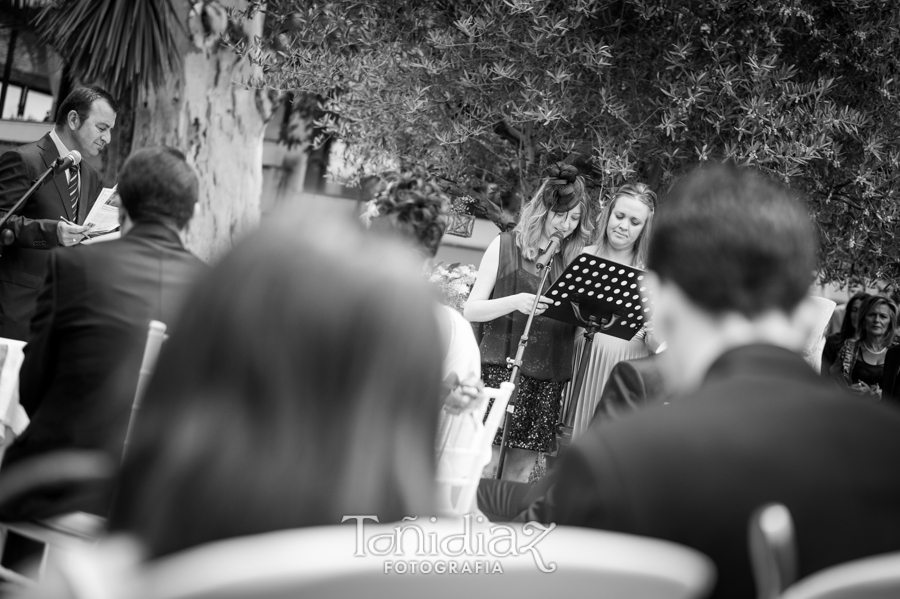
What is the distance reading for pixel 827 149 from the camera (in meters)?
5.27

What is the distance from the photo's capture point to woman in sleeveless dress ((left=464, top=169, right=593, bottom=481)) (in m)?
4.46

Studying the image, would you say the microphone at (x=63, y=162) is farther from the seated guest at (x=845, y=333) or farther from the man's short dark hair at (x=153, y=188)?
the seated guest at (x=845, y=333)

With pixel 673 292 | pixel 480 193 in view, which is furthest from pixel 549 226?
pixel 673 292

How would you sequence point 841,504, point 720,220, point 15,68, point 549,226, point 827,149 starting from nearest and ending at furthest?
point 841,504, point 720,220, point 549,226, point 827,149, point 15,68

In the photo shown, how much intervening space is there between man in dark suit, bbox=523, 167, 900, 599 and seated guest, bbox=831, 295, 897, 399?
6869mm

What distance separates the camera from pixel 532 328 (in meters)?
4.50

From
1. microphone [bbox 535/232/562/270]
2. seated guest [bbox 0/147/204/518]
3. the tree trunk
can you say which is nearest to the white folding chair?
seated guest [bbox 0/147/204/518]

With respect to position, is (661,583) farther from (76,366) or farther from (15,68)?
(15,68)

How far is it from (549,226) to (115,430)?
2.47 meters

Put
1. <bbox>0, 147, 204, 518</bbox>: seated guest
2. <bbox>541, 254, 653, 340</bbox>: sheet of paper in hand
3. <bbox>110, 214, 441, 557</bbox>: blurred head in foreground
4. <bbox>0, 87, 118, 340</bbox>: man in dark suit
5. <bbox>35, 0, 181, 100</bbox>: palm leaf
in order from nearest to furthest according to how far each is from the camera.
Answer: <bbox>110, 214, 441, 557</bbox>: blurred head in foreground → <bbox>0, 147, 204, 518</bbox>: seated guest → <bbox>541, 254, 653, 340</bbox>: sheet of paper in hand → <bbox>0, 87, 118, 340</bbox>: man in dark suit → <bbox>35, 0, 181, 100</bbox>: palm leaf

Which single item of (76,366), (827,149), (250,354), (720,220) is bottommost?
(76,366)

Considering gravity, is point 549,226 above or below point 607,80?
below

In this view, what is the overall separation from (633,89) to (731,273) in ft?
14.8

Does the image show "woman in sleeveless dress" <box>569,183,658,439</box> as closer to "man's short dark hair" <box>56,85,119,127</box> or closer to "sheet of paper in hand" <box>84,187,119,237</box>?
"sheet of paper in hand" <box>84,187,119,237</box>
